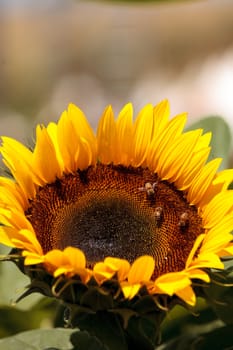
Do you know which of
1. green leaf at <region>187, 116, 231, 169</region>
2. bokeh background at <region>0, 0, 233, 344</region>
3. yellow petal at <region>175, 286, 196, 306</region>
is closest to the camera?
yellow petal at <region>175, 286, 196, 306</region>

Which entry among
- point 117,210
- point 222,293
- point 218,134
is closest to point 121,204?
point 117,210

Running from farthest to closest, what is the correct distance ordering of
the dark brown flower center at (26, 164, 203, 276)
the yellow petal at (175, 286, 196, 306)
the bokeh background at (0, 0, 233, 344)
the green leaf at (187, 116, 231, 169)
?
the bokeh background at (0, 0, 233, 344) → the green leaf at (187, 116, 231, 169) → the dark brown flower center at (26, 164, 203, 276) → the yellow petal at (175, 286, 196, 306)

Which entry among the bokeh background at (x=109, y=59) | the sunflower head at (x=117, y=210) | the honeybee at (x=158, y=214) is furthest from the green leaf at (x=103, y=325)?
the bokeh background at (x=109, y=59)

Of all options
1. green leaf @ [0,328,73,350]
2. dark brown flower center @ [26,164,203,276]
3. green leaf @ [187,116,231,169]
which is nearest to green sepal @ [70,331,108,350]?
green leaf @ [0,328,73,350]

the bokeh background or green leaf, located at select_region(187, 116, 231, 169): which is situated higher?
green leaf, located at select_region(187, 116, 231, 169)

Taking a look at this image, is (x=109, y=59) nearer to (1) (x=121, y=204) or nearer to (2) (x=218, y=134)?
(2) (x=218, y=134)

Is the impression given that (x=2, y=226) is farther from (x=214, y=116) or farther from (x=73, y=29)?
(x=73, y=29)

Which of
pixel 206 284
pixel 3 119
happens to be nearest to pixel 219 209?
pixel 206 284

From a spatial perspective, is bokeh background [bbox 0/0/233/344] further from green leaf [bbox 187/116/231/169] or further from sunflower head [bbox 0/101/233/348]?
sunflower head [bbox 0/101/233/348]

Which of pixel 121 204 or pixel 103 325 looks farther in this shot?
pixel 121 204
